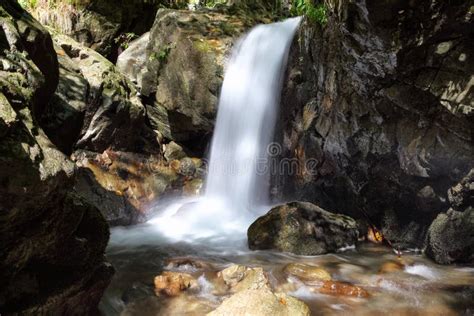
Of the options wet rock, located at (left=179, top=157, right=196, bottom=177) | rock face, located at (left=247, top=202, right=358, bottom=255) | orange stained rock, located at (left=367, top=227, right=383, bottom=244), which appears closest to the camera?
rock face, located at (left=247, top=202, right=358, bottom=255)

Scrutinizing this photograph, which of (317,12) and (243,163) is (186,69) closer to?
(243,163)

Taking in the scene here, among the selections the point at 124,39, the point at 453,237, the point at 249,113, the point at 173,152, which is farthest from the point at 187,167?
the point at 453,237

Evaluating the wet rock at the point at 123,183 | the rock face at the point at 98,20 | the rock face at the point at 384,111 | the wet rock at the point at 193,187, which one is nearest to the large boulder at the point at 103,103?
the wet rock at the point at 123,183

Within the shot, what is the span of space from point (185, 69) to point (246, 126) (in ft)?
8.41

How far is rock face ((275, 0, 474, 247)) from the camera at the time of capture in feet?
18.3

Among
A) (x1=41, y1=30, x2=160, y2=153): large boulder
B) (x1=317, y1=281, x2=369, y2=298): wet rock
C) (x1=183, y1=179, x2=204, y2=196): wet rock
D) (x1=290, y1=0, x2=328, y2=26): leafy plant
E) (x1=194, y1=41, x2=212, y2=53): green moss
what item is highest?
(x1=194, y1=41, x2=212, y2=53): green moss

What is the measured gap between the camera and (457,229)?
6598mm

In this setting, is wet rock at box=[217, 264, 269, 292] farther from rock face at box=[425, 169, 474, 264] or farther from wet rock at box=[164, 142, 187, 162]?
wet rock at box=[164, 142, 187, 162]

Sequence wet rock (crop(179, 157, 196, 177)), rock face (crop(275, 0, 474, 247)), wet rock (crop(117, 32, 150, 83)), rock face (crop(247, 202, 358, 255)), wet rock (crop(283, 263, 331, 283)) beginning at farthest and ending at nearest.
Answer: wet rock (crop(117, 32, 150, 83)), wet rock (crop(179, 157, 196, 177)), rock face (crop(247, 202, 358, 255)), wet rock (crop(283, 263, 331, 283)), rock face (crop(275, 0, 474, 247))

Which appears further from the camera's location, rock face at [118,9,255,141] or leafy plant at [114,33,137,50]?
leafy plant at [114,33,137,50]

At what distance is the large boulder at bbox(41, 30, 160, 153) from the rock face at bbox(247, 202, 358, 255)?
169 inches

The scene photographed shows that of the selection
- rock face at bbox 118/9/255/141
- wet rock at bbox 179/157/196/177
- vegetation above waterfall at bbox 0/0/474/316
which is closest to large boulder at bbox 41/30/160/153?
vegetation above waterfall at bbox 0/0/474/316

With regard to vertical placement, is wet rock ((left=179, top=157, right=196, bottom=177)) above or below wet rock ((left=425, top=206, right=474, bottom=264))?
above

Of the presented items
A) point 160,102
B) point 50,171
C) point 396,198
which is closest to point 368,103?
point 396,198
